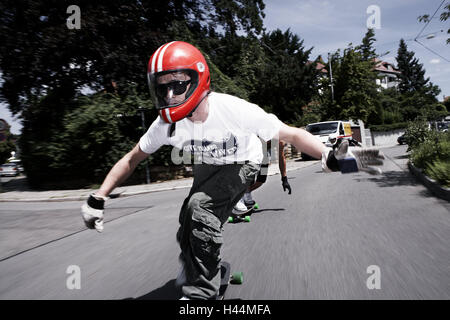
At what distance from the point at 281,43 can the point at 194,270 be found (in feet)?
A: 105

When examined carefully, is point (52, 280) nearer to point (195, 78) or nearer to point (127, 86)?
point (195, 78)

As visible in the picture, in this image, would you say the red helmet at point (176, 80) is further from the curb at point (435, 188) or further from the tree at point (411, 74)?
the tree at point (411, 74)

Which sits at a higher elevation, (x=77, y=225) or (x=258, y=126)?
(x=258, y=126)

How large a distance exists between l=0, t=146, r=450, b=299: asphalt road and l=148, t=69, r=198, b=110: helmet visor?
155cm

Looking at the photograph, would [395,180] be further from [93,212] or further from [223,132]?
[93,212]

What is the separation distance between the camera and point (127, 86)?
41.6 feet

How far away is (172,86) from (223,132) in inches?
17.6

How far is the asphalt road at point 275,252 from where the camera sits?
2.64 metres

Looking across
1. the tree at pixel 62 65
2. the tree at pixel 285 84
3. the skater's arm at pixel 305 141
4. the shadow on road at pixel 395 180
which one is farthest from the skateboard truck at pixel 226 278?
the tree at pixel 285 84

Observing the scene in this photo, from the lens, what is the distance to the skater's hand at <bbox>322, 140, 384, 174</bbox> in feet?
6.01

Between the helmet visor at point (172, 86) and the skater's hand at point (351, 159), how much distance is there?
0.95 metres

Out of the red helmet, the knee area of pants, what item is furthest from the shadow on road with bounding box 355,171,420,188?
the red helmet

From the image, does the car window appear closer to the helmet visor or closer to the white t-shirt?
the white t-shirt
